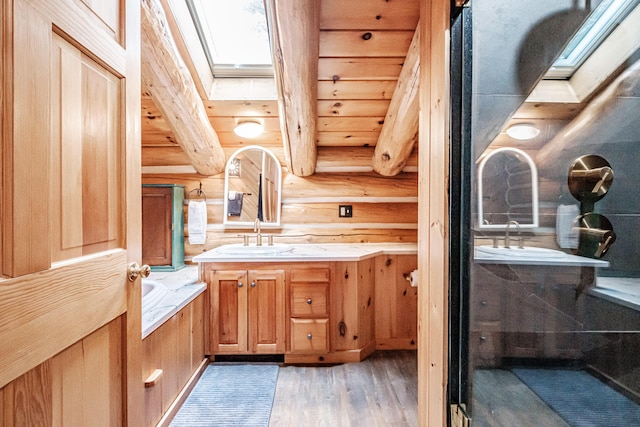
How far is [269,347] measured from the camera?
234 centimetres

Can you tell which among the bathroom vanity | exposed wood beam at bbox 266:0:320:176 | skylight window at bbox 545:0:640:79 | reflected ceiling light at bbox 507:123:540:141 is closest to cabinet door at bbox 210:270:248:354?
the bathroom vanity

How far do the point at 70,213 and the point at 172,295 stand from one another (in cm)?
133

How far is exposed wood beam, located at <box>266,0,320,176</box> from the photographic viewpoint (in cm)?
142

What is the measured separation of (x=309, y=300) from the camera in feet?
7.70

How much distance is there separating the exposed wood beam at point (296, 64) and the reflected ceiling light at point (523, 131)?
97 centimetres

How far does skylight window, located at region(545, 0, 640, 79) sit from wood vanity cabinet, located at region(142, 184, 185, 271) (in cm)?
250

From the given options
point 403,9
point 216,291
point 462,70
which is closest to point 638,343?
point 462,70

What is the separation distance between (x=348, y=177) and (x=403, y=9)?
1.47m

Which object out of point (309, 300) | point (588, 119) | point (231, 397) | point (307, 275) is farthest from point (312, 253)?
point (588, 119)

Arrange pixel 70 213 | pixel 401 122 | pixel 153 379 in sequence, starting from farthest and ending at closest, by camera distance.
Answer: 1. pixel 401 122
2. pixel 153 379
3. pixel 70 213

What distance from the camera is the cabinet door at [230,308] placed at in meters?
2.34

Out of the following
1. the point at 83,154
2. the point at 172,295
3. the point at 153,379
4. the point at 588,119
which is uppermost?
the point at 588,119

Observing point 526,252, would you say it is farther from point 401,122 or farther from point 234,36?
point 234,36

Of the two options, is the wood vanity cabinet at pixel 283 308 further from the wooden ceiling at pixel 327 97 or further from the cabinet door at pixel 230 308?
the wooden ceiling at pixel 327 97
